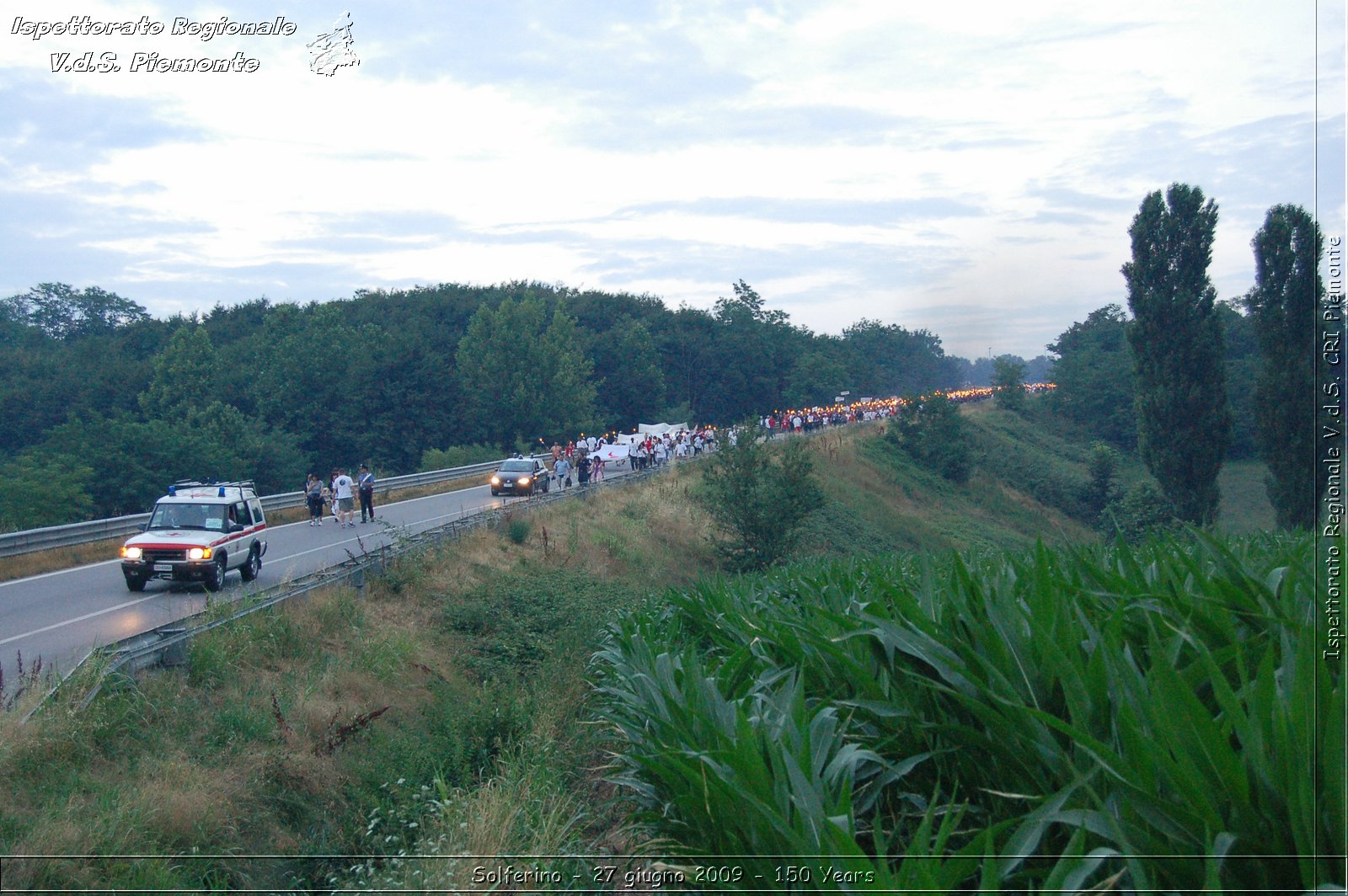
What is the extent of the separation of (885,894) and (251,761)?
8.88 m

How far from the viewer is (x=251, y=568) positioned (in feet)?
66.3

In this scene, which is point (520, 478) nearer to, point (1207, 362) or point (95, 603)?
point (95, 603)

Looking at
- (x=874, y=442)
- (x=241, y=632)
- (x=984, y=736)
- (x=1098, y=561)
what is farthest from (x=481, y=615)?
(x=874, y=442)

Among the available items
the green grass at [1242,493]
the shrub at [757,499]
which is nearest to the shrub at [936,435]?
the shrub at [757,499]

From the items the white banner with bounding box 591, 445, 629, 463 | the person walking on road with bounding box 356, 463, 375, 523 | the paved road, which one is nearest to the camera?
the paved road

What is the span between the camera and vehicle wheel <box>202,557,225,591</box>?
18.0 m

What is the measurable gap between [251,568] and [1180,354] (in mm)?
18173

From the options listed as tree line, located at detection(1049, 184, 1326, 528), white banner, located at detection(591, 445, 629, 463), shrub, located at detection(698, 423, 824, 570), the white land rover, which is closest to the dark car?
shrub, located at detection(698, 423, 824, 570)

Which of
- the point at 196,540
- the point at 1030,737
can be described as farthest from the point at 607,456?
the point at 1030,737

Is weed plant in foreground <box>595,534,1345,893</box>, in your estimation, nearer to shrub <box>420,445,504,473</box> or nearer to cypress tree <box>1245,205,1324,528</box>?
cypress tree <box>1245,205,1324,528</box>

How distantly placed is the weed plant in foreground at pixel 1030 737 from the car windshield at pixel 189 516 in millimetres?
14315

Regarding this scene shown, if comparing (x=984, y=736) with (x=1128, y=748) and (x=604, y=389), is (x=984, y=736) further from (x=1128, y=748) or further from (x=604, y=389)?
(x=604, y=389)

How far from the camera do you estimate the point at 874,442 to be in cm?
4128

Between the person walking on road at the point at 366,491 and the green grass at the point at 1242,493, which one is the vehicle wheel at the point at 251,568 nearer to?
the person walking on road at the point at 366,491
